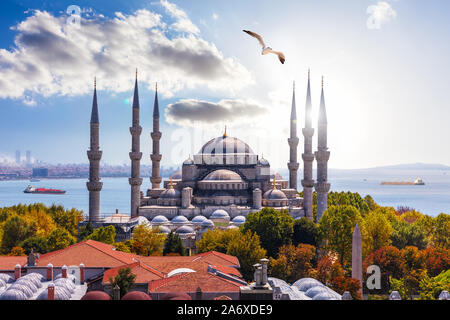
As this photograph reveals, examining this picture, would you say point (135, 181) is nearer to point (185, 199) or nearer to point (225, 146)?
point (185, 199)

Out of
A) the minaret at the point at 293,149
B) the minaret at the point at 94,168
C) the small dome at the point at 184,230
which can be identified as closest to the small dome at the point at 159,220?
the small dome at the point at 184,230

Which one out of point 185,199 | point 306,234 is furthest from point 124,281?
point 185,199

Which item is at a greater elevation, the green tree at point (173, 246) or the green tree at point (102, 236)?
the green tree at point (102, 236)

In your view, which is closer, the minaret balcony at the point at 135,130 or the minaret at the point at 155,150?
the minaret balcony at the point at 135,130

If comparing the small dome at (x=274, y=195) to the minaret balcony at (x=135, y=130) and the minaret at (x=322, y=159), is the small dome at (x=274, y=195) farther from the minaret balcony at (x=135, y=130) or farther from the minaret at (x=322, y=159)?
the minaret balcony at (x=135, y=130)
